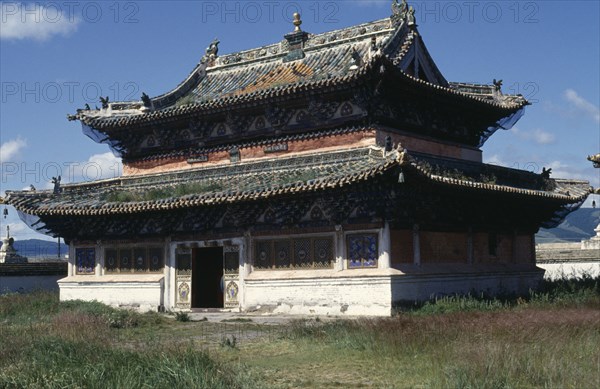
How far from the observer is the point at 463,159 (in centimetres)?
2733

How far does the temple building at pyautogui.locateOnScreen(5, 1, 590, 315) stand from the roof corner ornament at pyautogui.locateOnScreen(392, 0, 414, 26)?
0.25ft

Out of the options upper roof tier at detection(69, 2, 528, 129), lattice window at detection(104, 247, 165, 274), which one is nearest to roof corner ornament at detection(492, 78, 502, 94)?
upper roof tier at detection(69, 2, 528, 129)

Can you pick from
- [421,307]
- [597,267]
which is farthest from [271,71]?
[597,267]

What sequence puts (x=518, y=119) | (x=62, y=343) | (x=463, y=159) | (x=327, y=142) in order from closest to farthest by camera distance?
(x=62, y=343) < (x=327, y=142) < (x=463, y=159) < (x=518, y=119)

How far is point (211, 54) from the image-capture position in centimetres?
3084

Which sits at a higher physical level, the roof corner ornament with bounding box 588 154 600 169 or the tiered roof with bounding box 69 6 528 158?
the tiered roof with bounding box 69 6 528 158

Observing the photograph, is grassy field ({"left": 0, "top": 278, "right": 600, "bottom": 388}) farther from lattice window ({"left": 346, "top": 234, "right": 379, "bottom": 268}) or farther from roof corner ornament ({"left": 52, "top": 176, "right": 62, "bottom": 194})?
roof corner ornament ({"left": 52, "top": 176, "right": 62, "bottom": 194})

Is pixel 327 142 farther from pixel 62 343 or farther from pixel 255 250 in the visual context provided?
pixel 62 343

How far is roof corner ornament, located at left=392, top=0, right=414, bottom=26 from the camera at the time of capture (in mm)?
25938

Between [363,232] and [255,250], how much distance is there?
4.05 meters

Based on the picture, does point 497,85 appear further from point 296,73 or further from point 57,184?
point 57,184

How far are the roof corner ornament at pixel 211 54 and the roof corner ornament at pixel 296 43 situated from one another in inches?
147

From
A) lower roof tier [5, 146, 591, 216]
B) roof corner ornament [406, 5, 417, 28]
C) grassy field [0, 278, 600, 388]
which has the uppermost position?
roof corner ornament [406, 5, 417, 28]

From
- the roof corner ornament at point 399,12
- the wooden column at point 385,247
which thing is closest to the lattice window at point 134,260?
the wooden column at point 385,247
